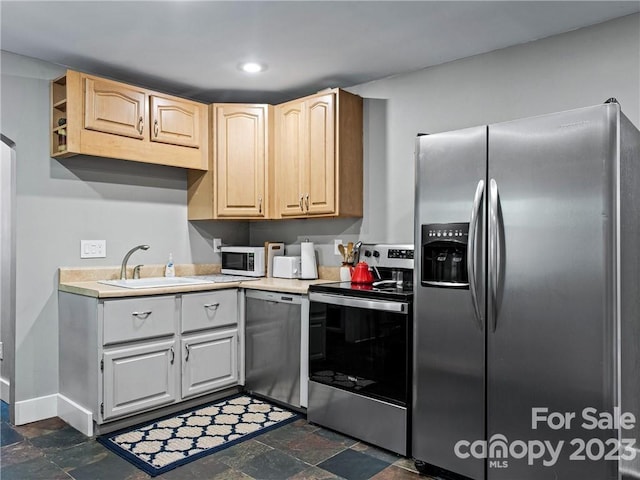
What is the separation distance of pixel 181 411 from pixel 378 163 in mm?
2243

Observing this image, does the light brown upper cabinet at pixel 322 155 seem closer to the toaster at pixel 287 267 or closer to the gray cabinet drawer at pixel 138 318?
the toaster at pixel 287 267

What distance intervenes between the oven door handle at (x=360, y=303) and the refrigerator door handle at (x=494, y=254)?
500 mm

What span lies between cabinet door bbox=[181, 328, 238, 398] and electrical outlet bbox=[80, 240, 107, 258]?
0.91 m

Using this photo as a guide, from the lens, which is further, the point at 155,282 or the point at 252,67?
the point at 155,282

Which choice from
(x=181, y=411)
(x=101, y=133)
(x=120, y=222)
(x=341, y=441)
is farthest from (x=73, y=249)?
(x=341, y=441)

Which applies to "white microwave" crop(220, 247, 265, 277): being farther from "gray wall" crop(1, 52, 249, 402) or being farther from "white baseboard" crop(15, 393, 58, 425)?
"white baseboard" crop(15, 393, 58, 425)

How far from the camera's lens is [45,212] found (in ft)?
10.3

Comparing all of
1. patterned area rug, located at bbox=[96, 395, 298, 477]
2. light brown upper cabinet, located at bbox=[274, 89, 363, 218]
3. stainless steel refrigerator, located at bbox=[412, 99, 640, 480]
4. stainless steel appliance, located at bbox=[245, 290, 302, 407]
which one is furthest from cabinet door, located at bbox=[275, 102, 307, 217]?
patterned area rug, located at bbox=[96, 395, 298, 477]

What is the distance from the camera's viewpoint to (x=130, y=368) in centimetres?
289

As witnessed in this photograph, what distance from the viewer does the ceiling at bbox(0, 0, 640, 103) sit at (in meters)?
2.39

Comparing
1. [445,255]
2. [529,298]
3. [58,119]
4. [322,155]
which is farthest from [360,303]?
[58,119]

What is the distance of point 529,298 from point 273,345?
6.05ft

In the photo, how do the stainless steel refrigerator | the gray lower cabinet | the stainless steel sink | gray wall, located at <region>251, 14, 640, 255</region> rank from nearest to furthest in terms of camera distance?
the stainless steel refrigerator < gray wall, located at <region>251, 14, 640, 255</region> < the gray lower cabinet < the stainless steel sink

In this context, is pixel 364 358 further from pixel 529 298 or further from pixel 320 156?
pixel 320 156
